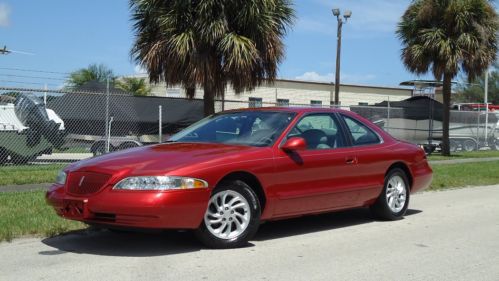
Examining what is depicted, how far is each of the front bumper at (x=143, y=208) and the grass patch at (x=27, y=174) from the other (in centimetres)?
570

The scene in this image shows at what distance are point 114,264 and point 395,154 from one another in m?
4.19

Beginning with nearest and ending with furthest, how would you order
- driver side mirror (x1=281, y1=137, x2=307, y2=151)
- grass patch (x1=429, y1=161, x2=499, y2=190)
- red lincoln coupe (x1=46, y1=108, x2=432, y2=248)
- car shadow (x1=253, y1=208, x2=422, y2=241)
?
red lincoln coupe (x1=46, y1=108, x2=432, y2=248) → driver side mirror (x1=281, y1=137, x2=307, y2=151) → car shadow (x1=253, y1=208, x2=422, y2=241) → grass patch (x1=429, y1=161, x2=499, y2=190)

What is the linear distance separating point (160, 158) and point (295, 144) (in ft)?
4.85

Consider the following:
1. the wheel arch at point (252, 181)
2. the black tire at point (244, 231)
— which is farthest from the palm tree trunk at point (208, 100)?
the black tire at point (244, 231)

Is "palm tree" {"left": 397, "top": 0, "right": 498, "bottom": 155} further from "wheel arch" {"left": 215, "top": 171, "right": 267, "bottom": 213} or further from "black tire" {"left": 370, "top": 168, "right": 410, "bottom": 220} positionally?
"wheel arch" {"left": 215, "top": 171, "right": 267, "bottom": 213}

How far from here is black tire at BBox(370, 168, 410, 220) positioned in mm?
8078

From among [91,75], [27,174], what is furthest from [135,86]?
[27,174]

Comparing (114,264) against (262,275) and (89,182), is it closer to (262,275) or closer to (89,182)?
(89,182)

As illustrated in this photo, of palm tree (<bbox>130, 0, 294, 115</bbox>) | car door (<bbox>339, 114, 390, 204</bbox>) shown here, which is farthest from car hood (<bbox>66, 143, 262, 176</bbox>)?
palm tree (<bbox>130, 0, 294, 115</bbox>)

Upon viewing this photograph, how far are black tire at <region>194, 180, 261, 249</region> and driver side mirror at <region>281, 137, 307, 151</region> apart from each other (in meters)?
0.66

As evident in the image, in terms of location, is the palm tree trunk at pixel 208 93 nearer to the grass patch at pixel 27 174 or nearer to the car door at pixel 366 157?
the grass patch at pixel 27 174

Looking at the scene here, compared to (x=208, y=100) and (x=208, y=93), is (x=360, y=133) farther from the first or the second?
(x=208, y=100)

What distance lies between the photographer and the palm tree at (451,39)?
21.1 metres

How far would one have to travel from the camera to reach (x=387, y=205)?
813cm
